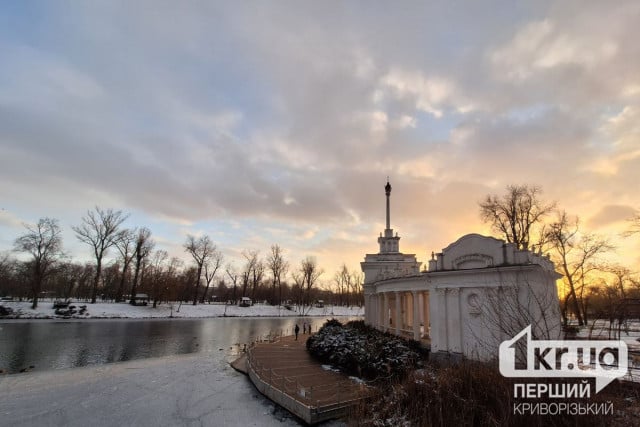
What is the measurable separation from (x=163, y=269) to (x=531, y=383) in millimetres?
86571

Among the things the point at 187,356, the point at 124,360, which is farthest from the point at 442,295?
the point at 124,360

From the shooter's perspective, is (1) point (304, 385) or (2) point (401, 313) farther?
(2) point (401, 313)

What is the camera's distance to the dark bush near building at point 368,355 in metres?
18.1

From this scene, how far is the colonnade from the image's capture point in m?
26.2

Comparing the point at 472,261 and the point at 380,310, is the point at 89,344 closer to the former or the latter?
the point at 380,310

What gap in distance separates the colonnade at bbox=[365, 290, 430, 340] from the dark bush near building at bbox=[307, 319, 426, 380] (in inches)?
113

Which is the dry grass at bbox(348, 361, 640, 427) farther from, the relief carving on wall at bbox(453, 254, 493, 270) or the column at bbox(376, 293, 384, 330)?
the column at bbox(376, 293, 384, 330)

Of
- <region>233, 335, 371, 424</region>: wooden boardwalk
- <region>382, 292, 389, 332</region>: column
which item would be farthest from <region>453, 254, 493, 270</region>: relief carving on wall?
<region>382, 292, 389, 332</region>: column

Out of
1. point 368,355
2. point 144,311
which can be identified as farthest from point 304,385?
A: point 144,311

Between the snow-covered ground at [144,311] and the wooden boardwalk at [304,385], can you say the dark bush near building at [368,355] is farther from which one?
the snow-covered ground at [144,311]

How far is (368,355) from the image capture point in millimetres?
Answer: 19453

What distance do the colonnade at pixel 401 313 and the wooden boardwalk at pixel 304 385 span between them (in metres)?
8.61

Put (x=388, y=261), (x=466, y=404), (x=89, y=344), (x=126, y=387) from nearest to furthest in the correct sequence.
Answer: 1. (x=466, y=404)
2. (x=126, y=387)
3. (x=89, y=344)
4. (x=388, y=261)

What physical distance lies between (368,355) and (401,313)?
1423 centimetres
